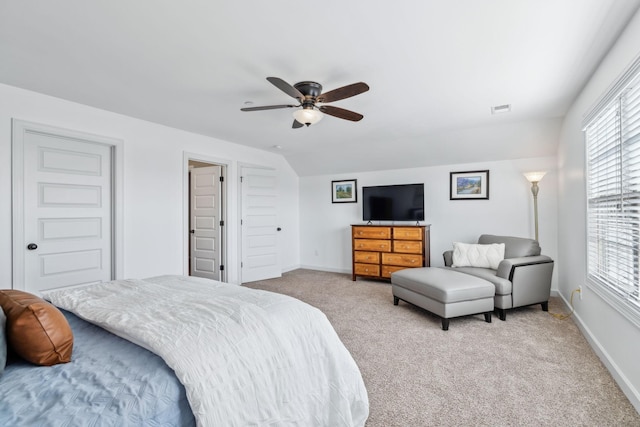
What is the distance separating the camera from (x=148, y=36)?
201 centimetres

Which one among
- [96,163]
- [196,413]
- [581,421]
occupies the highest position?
[96,163]

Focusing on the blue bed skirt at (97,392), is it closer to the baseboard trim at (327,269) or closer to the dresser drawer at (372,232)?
the dresser drawer at (372,232)

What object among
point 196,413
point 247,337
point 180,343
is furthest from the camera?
point 247,337

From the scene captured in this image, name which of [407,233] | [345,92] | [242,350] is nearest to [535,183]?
[407,233]

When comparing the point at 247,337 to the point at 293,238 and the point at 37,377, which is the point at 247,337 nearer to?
the point at 37,377

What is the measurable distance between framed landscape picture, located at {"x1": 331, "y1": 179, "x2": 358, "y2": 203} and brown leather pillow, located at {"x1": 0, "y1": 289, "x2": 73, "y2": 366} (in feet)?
16.9

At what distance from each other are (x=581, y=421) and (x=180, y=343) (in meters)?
2.19

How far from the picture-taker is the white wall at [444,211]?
4426 millimetres

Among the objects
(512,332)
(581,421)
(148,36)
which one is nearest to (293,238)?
(512,332)

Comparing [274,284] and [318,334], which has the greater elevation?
[318,334]

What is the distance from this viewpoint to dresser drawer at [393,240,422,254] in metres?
4.85

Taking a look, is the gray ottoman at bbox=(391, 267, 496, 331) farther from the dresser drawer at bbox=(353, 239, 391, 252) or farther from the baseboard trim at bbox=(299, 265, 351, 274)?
the baseboard trim at bbox=(299, 265, 351, 274)

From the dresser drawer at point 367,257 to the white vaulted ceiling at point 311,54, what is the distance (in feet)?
7.63

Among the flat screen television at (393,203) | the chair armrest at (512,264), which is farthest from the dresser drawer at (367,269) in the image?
the chair armrest at (512,264)
